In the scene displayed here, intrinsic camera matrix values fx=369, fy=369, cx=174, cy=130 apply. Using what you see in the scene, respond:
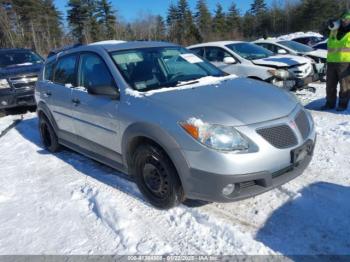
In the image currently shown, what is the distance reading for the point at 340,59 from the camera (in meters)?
7.32

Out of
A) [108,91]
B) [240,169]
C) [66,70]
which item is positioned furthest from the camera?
[66,70]

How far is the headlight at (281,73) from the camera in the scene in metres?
8.73

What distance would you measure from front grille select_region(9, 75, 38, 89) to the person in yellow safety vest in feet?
24.1

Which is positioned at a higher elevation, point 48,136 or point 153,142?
point 153,142

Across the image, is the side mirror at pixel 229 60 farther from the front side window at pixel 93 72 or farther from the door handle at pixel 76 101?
the door handle at pixel 76 101

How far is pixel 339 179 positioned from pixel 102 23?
5805 centimetres

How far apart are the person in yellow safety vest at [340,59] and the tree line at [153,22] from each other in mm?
→ 34808

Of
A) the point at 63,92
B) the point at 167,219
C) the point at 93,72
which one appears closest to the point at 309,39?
the point at 63,92

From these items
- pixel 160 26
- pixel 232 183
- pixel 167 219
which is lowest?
pixel 167 219

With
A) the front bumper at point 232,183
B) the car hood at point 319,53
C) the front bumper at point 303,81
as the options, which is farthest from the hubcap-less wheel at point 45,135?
the car hood at point 319,53

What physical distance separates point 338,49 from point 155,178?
535 cm

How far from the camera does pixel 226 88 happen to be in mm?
4086

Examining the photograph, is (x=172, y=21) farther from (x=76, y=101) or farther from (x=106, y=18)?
(x=76, y=101)

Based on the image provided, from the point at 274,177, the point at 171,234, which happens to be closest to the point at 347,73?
the point at 274,177
